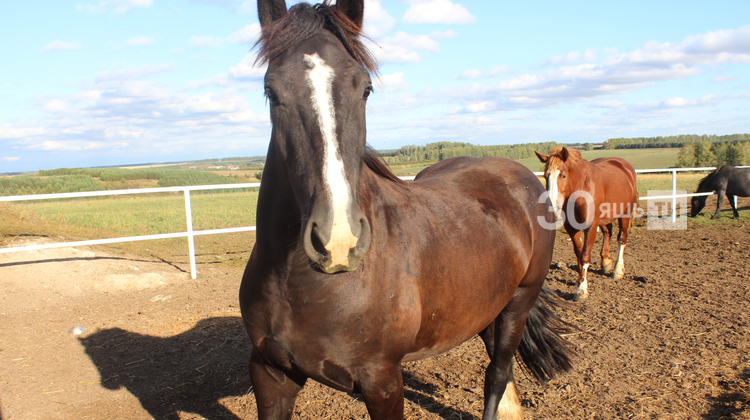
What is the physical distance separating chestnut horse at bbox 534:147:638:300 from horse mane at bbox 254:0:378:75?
4591mm

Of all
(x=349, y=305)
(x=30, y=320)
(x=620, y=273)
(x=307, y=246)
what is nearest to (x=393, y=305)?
(x=349, y=305)

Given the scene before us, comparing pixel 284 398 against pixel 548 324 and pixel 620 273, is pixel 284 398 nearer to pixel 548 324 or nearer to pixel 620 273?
pixel 548 324

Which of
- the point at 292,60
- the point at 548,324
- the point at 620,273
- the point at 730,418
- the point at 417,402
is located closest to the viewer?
the point at 292,60

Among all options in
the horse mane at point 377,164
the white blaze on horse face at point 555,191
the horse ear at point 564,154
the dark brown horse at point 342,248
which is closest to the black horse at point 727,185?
the horse ear at point 564,154

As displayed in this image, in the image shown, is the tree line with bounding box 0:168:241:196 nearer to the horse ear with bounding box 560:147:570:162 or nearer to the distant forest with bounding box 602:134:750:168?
the horse ear with bounding box 560:147:570:162

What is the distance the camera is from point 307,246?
45.0 inches

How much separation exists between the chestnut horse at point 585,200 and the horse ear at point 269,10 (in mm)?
4717

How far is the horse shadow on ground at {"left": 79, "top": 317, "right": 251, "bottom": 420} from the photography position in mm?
2973

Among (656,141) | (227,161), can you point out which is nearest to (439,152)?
(227,161)

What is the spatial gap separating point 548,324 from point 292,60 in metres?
Result: 2.91

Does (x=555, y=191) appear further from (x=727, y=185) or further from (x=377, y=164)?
(x=727, y=185)

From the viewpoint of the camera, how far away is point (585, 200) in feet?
19.5

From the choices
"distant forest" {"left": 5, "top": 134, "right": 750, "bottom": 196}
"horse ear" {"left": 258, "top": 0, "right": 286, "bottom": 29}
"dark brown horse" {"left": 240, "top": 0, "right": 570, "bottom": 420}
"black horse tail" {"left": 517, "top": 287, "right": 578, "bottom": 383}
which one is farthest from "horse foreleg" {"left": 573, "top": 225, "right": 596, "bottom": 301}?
"horse ear" {"left": 258, "top": 0, "right": 286, "bottom": 29}

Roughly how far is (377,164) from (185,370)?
2681 millimetres
